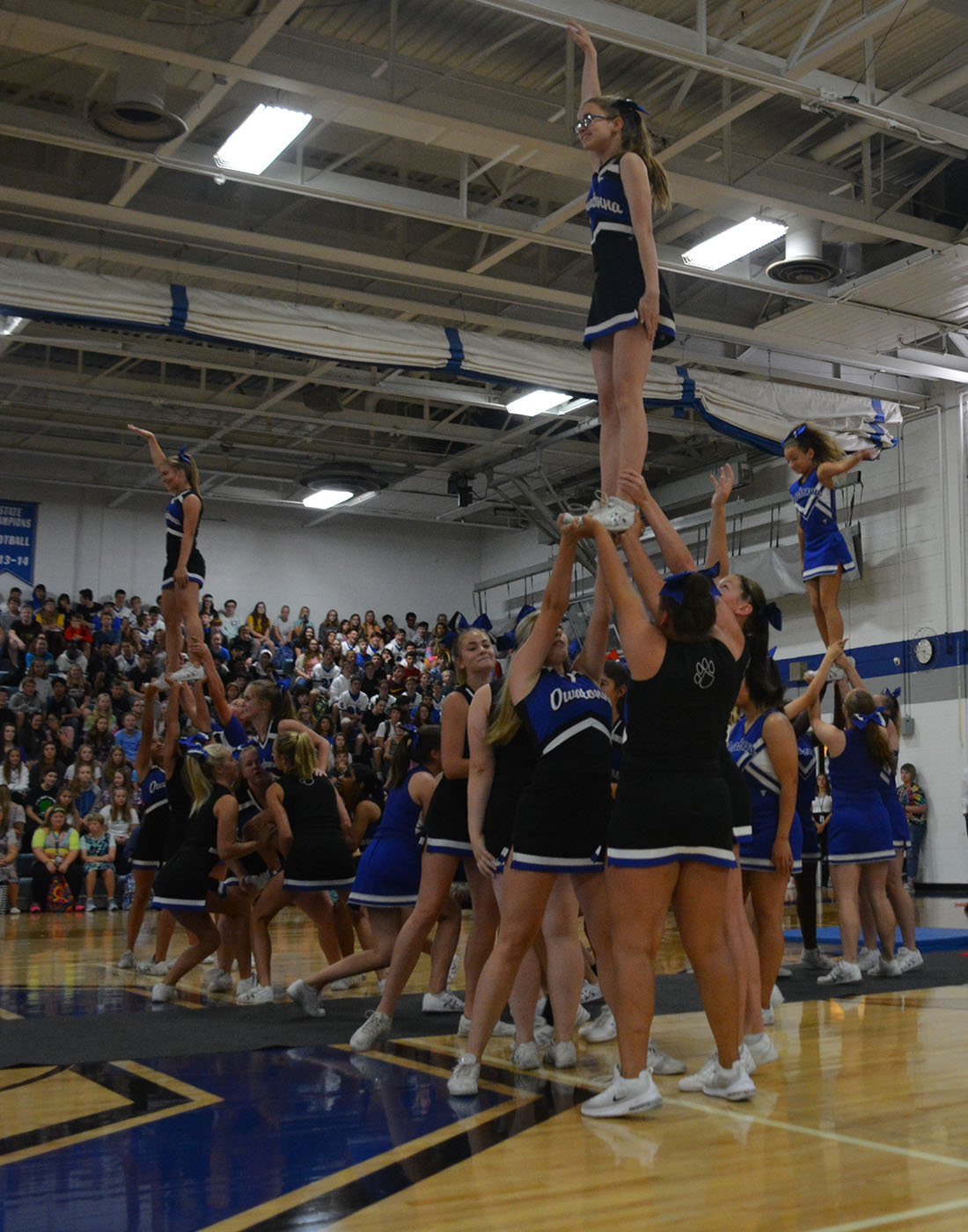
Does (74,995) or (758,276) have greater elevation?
(758,276)

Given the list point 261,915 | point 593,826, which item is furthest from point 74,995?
point 593,826

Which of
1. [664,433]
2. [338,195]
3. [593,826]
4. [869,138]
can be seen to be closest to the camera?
[593,826]

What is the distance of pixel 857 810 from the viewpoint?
7.01m

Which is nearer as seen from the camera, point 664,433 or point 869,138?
point 869,138

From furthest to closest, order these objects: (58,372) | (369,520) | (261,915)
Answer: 1. (369,520)
2. (58,372)
3. (261,915)

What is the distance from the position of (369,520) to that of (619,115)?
19.7m

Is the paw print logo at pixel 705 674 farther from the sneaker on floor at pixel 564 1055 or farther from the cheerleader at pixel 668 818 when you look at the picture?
the sneaker on floor at pixel 564 1055

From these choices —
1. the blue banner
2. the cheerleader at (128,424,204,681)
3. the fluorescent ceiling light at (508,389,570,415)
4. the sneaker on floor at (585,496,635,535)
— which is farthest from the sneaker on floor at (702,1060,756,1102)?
the blue banner

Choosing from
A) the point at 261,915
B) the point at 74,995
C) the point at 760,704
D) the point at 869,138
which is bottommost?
the point at 74,995

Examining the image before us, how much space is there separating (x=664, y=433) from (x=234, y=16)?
12.0 meters

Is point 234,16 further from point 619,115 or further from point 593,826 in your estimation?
point 593,826

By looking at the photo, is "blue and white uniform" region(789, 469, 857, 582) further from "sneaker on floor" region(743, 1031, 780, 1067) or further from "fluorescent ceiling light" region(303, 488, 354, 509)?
"fluorescent ceiling light" region(303, 488, 354, 509)

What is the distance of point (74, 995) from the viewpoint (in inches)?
259

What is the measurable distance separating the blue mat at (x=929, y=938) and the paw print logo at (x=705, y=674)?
5182 millimetres
